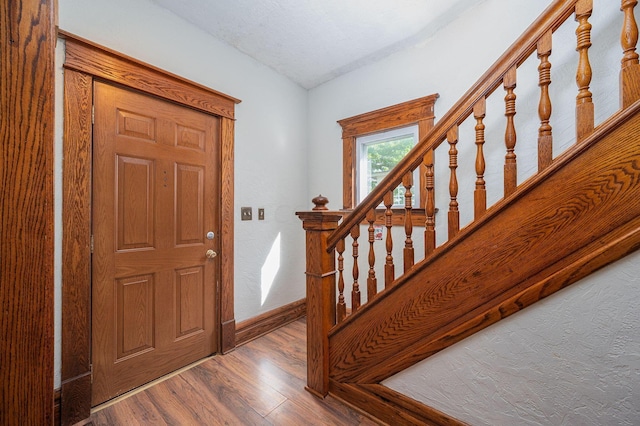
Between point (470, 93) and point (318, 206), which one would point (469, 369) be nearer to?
point (318, 206)

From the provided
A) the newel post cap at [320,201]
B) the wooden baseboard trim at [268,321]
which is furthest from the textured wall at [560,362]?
the wooden baseboard trim at [268,321]

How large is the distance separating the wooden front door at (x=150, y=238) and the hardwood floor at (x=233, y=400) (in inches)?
5.5

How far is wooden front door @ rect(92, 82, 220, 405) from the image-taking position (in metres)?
1.56

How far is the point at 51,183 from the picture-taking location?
451 millimetres

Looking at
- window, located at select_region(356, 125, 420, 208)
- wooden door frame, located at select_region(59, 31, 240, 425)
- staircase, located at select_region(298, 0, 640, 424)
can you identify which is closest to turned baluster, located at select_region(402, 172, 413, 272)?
staircase, located at select_region(298, 0, 640, 424)

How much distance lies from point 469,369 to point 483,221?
2.20 feet

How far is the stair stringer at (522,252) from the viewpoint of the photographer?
34.2 inches

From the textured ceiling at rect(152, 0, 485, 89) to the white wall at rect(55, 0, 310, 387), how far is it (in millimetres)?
142

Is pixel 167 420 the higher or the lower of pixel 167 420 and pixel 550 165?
the lower

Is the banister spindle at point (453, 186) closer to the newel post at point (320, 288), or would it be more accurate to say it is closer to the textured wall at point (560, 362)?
the textured wall at point (560, 362)

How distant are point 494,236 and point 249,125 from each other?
2.10 m

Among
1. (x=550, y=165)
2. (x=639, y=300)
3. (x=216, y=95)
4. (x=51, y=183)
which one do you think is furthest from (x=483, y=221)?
(x=216, y=95)

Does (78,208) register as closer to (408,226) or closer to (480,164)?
(408,226)

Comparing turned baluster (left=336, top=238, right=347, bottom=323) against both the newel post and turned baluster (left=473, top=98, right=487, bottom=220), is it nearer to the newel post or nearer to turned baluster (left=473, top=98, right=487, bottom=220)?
the newel post
